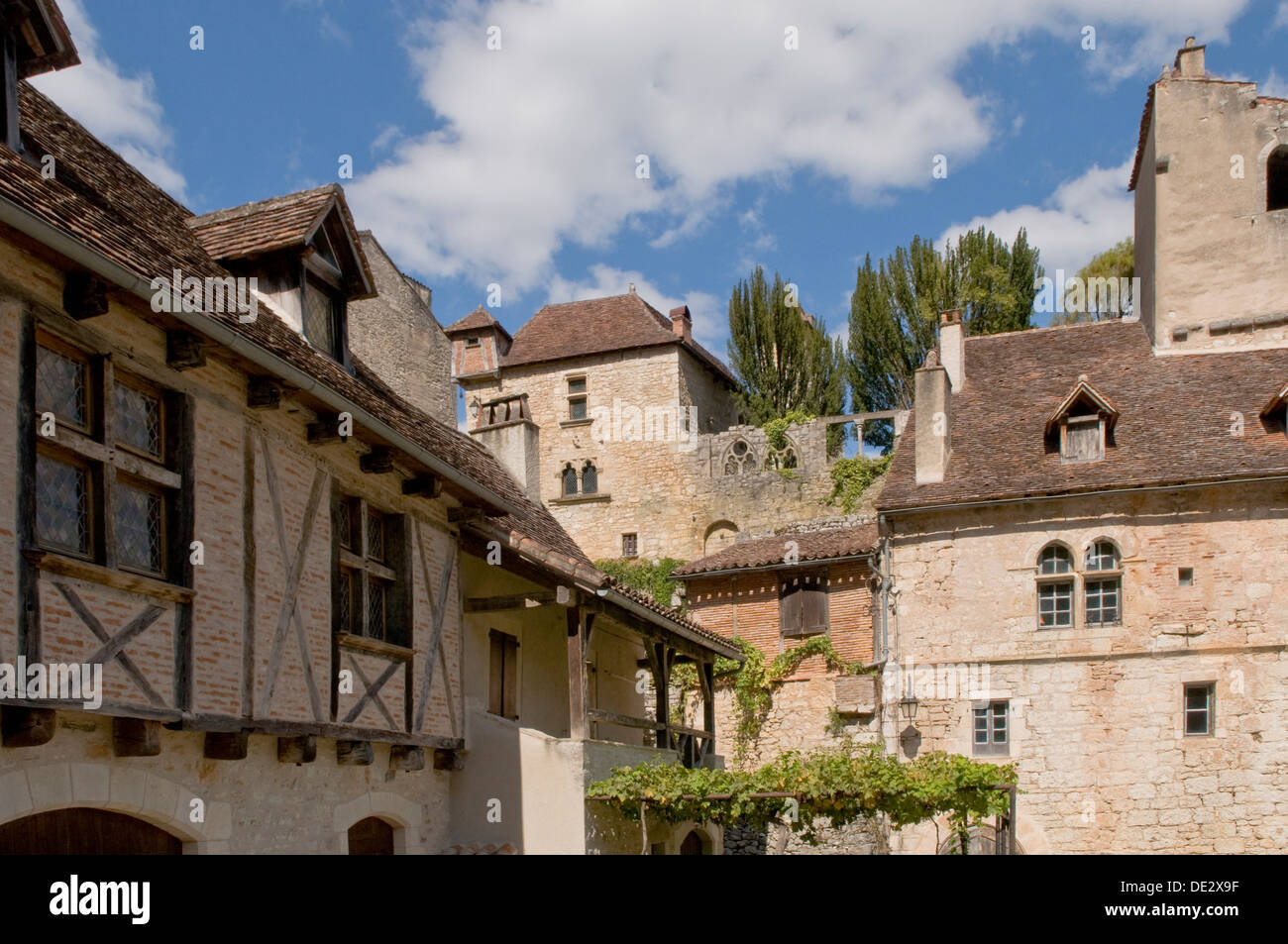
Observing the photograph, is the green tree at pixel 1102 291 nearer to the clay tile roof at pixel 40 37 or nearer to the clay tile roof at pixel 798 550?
the clay tile roof at pixel 798 550

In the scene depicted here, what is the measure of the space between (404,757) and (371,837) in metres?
0.72

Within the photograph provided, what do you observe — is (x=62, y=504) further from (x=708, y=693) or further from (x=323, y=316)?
(x=708, y=693)

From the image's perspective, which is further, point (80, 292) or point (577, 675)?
point (577, 675)

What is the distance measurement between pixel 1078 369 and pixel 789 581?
6831 mm

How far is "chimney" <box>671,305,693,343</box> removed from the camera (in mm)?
40875

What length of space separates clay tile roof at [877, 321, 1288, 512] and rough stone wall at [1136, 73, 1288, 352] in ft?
2.28

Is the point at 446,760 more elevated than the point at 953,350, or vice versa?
the point at 953,350

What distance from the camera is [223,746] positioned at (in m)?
8.73

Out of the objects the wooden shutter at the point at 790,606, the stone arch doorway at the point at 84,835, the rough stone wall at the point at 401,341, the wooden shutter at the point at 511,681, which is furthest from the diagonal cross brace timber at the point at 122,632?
the wooden shutter at the point at 790,606

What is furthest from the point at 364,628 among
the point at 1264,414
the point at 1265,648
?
the point at 1264,414

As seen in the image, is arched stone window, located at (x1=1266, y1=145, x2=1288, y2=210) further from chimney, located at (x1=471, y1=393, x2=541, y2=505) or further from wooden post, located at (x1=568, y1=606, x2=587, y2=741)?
wooden post, located at (x1=568, y1=606, x2=587, y2=741)

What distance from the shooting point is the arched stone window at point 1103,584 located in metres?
20.5

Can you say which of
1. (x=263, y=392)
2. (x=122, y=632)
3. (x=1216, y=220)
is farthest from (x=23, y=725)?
(x=1216, y=220)

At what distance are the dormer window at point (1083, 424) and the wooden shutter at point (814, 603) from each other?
5.86m
